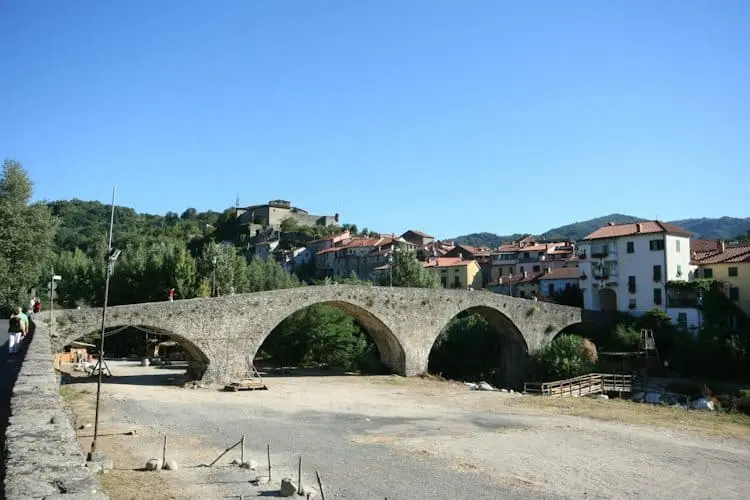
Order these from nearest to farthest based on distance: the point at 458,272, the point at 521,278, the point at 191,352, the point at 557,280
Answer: the point at 191,352 → the point at 557,280 → the point at 521,278 → the point at 458,272

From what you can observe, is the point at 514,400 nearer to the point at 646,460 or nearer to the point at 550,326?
the point at 646,460

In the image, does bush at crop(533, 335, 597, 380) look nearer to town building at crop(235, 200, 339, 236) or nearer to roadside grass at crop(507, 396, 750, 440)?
roadside grass at crop(507, 396, 750, 440)

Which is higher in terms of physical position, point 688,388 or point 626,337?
point 626,337

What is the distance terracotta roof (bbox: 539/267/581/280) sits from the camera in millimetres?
56706

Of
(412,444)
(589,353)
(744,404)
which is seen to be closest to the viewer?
(412,444)

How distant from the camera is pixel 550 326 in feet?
138

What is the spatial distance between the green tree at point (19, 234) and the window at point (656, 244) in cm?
3839

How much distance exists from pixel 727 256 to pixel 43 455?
149 feet

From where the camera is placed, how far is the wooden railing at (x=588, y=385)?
3281 centimetres

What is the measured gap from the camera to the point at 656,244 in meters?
41.9

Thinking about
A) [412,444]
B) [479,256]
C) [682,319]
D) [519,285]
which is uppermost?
[479,256]

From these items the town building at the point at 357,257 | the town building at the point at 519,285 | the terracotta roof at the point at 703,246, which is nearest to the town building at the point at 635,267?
the terracotta roof at the point at 703,246

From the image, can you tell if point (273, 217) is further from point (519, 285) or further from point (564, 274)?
point (564, 274)

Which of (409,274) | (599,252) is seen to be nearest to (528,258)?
(409,274)
